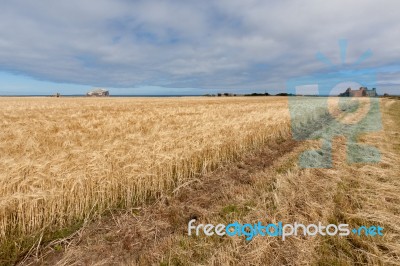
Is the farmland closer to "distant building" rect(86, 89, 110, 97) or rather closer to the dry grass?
the dry grass

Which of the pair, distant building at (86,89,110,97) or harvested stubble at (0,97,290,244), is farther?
distant building at (86,89,110,97)

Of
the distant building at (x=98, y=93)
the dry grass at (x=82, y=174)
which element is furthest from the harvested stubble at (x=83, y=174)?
the distant building at (x=98, y=93)

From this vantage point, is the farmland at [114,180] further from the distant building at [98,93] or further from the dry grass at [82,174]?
the distant building at [98,93]

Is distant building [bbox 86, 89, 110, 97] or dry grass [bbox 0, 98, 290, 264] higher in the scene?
distant building [bbox 86, 89, 110, 97]

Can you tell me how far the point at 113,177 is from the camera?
5129mm

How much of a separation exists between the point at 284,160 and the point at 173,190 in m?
4.52

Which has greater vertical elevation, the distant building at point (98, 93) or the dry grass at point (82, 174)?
the distant building at point (98, 93)

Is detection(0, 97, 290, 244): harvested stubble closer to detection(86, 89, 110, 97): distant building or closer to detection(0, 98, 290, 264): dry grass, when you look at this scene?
detection(0, 98, 290, 264): dry grass

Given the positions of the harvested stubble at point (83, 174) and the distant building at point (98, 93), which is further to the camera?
the distant building at point (98, 93)

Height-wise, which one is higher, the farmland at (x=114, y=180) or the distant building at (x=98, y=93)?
the distant building at (x=98, y=93)

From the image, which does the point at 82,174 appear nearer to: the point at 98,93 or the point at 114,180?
the point at 114,180

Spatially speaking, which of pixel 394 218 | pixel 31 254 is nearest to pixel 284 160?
pixel 394 218

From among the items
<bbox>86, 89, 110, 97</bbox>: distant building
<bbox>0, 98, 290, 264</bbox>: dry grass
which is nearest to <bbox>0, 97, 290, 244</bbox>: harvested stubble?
<bbox>0, 98, 290, 264</bbox>: dry grass

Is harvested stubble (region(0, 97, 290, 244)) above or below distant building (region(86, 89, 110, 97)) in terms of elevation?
below
